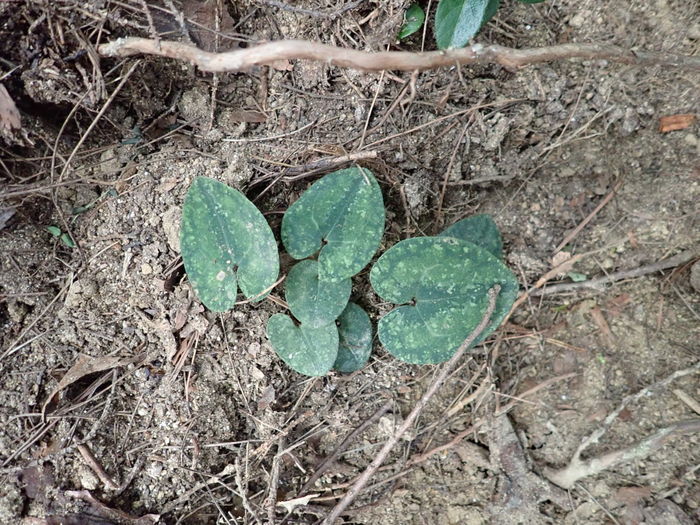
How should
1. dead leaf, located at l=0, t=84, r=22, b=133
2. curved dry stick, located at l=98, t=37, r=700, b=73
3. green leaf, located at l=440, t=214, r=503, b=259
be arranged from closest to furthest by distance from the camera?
curved dry stick, located at l=98, t=37, r=700, b=73 → dead leaf, located at l=0, t=84, r=22, b=133 → green leaf, located at l=440, t=214, r=503, b=259

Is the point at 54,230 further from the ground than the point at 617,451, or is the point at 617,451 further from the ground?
the point at 54,230

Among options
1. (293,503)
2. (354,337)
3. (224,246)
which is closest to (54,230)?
(224,246)

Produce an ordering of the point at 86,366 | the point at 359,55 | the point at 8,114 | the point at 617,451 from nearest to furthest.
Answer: the point at 359,55 < the point at 8,114 < the point at 86,366 < the point at 617,451

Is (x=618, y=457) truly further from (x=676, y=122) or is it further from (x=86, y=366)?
(x=86, y=366)

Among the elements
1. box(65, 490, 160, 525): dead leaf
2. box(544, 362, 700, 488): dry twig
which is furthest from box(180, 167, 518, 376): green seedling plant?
box(65, 490, 160, 525): dead leaf

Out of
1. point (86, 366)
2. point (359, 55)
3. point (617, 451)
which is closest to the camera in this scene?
point (359, 55)

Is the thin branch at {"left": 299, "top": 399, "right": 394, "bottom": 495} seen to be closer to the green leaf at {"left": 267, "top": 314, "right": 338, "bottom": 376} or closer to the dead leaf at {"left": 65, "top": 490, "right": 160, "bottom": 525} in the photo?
the green leaf at {"left": 267, "top": 314, "right": 338, "bottom": 376}

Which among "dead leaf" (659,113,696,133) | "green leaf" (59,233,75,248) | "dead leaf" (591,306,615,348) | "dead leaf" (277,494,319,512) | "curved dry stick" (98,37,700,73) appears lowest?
"dead leaf" (277,494,319,512)
